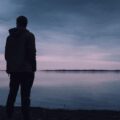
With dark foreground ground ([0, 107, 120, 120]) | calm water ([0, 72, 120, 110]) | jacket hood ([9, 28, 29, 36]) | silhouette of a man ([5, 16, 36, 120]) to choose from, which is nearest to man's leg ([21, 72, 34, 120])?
silhouette of a man ([5, 16, 36, 120])

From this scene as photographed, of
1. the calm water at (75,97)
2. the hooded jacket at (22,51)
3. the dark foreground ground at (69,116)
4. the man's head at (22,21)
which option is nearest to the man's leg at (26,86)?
the hooded jacket at (22,51)

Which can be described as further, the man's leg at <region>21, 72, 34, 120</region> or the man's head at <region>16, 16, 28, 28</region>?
the man's head at <region>16, 16, 28, 28</region>

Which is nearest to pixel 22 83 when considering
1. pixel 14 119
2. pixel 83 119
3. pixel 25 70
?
pixel 25 70

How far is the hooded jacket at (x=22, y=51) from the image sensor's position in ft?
29.5

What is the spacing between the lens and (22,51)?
29.7 feet

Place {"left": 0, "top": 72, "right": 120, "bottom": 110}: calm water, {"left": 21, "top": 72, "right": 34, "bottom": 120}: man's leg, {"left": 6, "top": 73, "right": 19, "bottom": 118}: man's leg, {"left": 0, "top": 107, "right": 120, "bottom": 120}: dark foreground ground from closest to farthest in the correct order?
{"left": 21, "top": 72, "right": 34, "bottom": 120}: man's leg → {"left": 6, "top": 73, "right": 19, "bottom": 118}: man's leg → {"left": 0, "top": 107, "right": 120, "bottom": 120}: dark foreground ground → {"left": 0, "top": 72, "right": 120, "bottom": 110}: calm water

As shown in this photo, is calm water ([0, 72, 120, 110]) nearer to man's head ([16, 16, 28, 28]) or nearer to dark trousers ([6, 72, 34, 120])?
dark trousers ([6, 72, 34, 120])

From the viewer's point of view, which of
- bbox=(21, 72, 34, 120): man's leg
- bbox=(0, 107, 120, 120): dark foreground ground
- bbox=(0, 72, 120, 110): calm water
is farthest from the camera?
bbox=(0, 72, 120, 110): calm water

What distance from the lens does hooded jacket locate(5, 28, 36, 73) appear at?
29.5ft

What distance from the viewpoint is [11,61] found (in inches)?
360

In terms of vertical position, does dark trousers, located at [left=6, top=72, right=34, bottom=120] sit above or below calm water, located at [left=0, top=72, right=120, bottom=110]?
above

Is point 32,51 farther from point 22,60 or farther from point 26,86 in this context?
point 26,86

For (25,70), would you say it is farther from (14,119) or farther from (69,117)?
(69,117)

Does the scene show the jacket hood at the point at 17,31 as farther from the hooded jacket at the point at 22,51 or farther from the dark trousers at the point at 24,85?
the dark trousers at the point at 24,85
